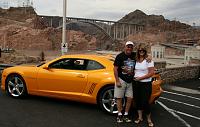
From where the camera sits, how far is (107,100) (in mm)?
7332

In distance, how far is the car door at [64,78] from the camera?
766 centimetres

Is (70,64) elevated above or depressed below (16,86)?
above

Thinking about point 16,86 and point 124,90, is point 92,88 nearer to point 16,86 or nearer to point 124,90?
point 124,90

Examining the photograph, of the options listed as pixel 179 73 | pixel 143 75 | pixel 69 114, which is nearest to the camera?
pixel 143 75

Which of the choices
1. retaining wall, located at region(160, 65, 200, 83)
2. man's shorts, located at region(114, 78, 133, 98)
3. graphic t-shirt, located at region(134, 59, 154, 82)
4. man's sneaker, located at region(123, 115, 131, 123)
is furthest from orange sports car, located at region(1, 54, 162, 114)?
retaining wall, located at region(160, 65, 200, 83)

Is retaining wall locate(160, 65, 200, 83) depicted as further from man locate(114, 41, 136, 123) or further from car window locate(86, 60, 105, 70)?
man locate(114, 41, 136, 123)

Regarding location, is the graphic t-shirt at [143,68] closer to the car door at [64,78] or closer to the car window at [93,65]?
the car window at [93,65]

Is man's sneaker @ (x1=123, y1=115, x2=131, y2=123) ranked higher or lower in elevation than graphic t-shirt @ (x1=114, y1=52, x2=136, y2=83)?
lower

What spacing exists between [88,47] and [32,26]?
16930mm

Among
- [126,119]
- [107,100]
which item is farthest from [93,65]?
[126,119]

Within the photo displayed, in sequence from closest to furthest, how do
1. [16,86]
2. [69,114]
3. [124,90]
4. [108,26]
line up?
[124,90] < [69,114] < [16,86] < [108,26]

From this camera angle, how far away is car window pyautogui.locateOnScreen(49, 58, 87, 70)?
787 centimetres

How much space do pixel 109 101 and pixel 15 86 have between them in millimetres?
2568

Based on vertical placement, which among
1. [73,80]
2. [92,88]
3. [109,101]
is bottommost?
[109,101]
